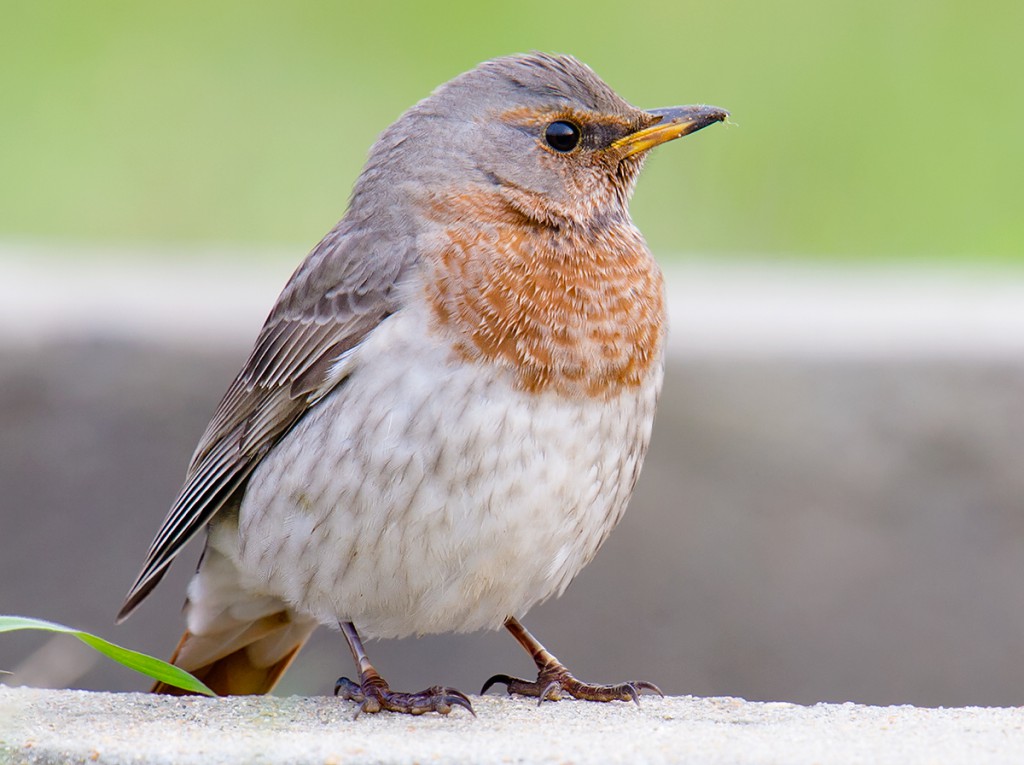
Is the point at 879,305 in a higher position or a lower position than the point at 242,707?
higher

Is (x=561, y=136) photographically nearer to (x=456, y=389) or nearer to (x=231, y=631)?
(x=456, y=389)

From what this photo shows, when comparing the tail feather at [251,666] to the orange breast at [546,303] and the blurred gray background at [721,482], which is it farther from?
the orange breast at [546,303]

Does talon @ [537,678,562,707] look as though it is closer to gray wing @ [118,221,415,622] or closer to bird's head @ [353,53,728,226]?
gray wing @ [118,221,415,622]

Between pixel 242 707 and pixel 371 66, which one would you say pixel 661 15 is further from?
pixel 242 707

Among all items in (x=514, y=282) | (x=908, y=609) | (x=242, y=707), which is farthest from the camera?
(x=908, y=609)

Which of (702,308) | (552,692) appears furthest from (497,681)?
(702,308)

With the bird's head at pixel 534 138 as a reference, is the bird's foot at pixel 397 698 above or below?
below

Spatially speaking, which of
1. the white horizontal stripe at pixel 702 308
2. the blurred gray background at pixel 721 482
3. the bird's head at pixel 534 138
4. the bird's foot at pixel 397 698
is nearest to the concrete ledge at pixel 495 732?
the bird's foot at pixel 397 698

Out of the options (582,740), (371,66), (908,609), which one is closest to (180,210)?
(371,66)
